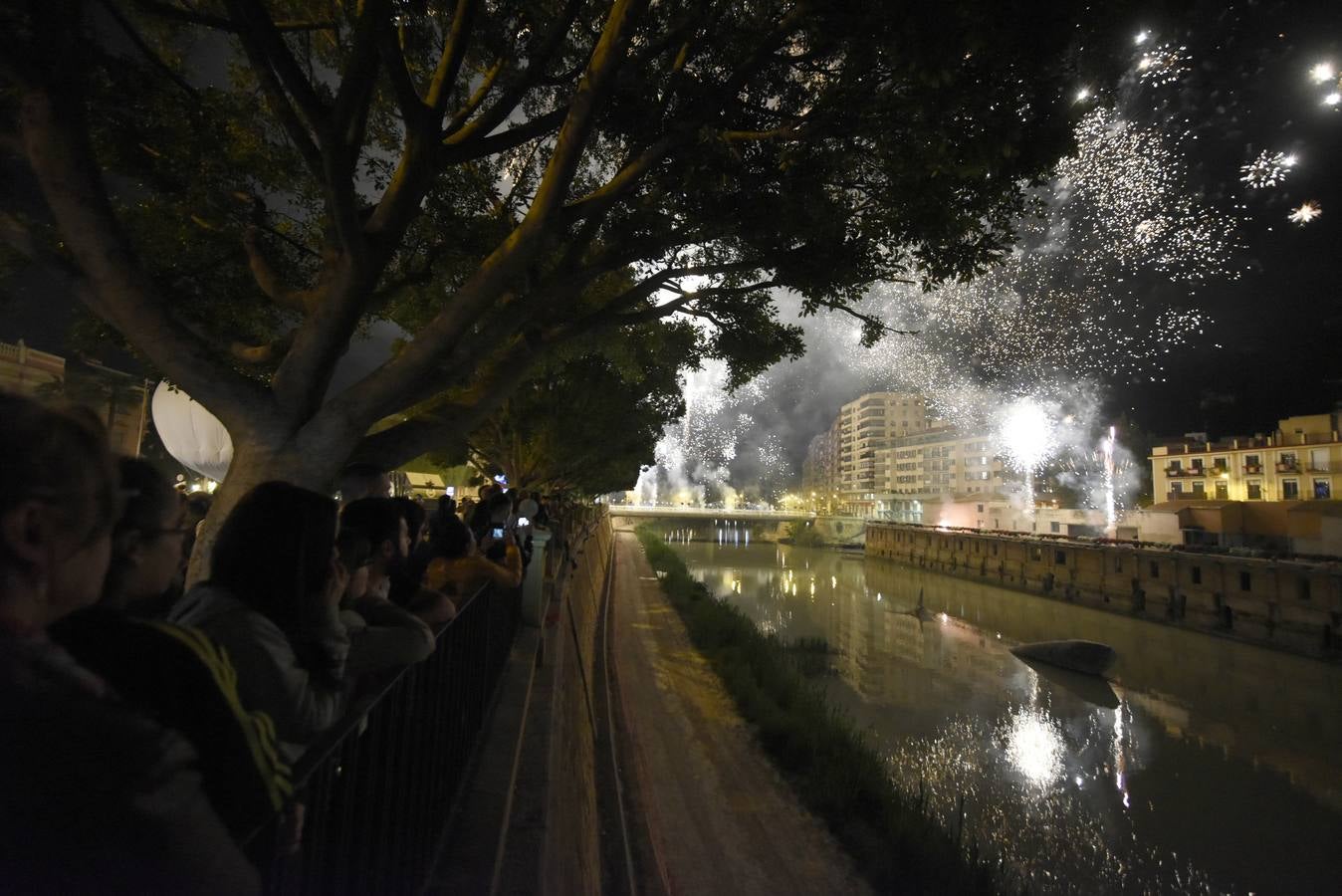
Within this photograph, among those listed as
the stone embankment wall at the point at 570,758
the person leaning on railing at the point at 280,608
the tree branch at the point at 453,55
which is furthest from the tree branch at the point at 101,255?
the stone embankment wall at the point at 570,758

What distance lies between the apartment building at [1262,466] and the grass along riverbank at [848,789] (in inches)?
1766

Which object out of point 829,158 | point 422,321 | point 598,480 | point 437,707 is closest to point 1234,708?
point 829,158

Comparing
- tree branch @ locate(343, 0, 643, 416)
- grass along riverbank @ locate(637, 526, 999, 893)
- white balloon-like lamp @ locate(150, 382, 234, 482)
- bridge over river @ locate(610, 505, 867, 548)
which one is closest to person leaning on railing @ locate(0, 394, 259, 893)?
tree branch @ locate(343, 0, 643, 416)

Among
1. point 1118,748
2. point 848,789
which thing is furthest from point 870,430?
point 848,789

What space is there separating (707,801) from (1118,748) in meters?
11.7

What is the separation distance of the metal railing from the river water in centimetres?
868

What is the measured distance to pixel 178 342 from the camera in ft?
14.3

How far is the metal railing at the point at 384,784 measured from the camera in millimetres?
1653

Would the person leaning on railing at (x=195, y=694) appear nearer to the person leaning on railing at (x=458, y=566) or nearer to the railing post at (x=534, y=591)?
the person leaning on railing at (x=458, y=566)

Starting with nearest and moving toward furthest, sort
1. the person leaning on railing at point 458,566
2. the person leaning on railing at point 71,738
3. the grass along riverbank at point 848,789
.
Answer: the person leaning on railing at point 71,738 < the person leaning on railing at point 458,566 < the grass along riverbank at point 848,789

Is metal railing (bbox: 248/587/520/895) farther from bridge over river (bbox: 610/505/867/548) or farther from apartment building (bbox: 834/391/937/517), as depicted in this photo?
apartment building (bbox: 834/391/937/517)

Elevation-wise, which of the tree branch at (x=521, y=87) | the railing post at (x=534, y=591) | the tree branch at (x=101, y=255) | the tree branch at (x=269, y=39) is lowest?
the railing post at (x=534, y=591)

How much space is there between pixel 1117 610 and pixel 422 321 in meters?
33.2

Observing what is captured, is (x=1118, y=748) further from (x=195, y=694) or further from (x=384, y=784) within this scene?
(x=195, y=694)
